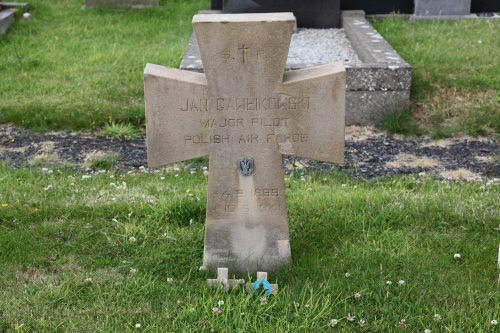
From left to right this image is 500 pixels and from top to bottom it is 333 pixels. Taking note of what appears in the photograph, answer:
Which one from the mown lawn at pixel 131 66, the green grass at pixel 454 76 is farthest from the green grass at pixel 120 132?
the green grass at pixel 454 76

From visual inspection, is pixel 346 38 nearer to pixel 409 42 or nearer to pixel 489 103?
pixel 409 42

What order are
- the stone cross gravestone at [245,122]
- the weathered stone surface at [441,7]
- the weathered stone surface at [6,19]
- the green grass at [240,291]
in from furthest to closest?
the weathered stone surface at [441,7]
the weathered stone surface at [6,19]
the stone cross gravestone at [245,122]
the green grass at [240,291]

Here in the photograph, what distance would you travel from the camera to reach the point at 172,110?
3793mm

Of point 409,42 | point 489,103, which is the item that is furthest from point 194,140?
point 409,42

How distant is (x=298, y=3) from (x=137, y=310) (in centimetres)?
713

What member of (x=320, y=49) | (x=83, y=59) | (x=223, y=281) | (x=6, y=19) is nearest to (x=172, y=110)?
(x=223, y=281)

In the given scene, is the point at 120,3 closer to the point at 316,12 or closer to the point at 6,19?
the point at 6,19

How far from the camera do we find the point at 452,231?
4.41 meters

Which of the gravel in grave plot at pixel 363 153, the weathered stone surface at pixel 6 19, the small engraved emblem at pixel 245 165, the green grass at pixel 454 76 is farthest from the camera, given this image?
the weathered stone surface at pixel 6 19

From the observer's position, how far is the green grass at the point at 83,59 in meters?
7.24

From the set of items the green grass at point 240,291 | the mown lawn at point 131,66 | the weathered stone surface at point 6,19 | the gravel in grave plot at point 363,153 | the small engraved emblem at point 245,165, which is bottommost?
the gravel in grave plot at point 363,153

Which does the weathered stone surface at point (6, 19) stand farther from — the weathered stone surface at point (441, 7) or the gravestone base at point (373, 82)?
the weathered stone surface at point (441, 7)

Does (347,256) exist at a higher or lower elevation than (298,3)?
lower

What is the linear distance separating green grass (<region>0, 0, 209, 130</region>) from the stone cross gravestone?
3410 mm
